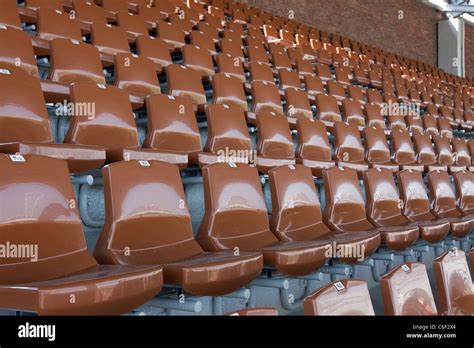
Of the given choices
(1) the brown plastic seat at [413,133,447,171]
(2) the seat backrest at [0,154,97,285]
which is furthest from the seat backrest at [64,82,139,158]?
(1) the brown plastic seat at [413,133,447,171]

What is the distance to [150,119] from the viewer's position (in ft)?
4.45

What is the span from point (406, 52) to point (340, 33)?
4.15ft

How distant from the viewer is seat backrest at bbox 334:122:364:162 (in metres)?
2.03

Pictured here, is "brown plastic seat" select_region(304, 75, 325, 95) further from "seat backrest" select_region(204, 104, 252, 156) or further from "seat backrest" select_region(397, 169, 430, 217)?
"seat backrest" select_region(204, 104, 252, 156)

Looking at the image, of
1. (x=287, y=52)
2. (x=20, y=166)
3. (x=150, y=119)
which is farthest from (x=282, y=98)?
(x=20, y=166)

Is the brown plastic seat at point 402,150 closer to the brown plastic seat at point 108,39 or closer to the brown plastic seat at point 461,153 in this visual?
the brown plastic seat at point 461,153

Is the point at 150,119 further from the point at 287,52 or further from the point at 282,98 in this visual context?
the point at 287,52

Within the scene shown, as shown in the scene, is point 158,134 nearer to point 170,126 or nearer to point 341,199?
point 170,126

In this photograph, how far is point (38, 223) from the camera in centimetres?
79

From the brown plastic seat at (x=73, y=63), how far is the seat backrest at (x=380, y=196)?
32.0 inches

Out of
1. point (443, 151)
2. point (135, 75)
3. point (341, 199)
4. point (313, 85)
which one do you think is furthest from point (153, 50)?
point (443, 151)

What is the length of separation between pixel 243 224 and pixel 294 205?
194 mm

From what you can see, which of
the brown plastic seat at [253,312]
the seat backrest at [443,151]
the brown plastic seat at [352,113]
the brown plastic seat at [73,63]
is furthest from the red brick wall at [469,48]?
the brown plastic seat at [253,312]

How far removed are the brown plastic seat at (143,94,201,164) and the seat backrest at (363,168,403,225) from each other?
21.2 inches
